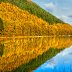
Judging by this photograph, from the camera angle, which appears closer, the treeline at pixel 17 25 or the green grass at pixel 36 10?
the treeline at pixel 17 25

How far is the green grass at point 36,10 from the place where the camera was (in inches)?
4246

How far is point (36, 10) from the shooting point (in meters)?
115

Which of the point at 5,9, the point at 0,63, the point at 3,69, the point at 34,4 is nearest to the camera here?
the point at 3,69

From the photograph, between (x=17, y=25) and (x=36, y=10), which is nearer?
(x=17, y=25)

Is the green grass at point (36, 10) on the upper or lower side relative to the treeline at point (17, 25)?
upper

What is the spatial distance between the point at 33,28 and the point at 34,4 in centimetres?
3682

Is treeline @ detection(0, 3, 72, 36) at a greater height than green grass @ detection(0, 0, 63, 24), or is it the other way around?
green grass @ detection(0, 0, 63, 24)

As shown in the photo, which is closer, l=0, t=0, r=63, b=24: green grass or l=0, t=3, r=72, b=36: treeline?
l=0, t=3, r=72, b=36: treeline

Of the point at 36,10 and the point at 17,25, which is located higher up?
the point at 36,10

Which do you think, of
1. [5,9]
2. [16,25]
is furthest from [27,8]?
[16,25]

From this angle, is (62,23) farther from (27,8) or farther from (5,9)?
(5,9)

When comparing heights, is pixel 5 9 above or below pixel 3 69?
above

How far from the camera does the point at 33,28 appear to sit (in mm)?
83875

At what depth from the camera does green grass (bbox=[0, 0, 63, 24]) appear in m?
108
